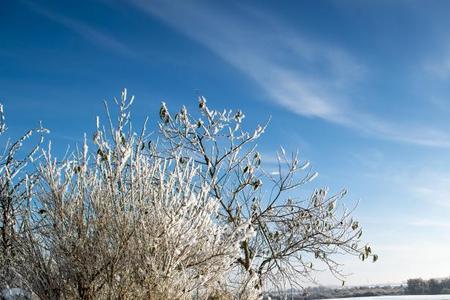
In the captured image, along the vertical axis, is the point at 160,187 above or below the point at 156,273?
above

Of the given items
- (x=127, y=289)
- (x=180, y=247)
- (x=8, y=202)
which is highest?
A: (x=8, y=202)

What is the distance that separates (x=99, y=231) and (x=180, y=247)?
732mm

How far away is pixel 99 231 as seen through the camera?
13.3 ft

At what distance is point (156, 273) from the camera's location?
3949 mm

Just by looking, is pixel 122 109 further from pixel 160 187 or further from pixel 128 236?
pixel 128 236

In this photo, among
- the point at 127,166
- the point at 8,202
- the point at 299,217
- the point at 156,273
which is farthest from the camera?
the point at 299,217

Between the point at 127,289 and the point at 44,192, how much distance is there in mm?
1188

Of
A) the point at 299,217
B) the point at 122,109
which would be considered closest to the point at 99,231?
the point at 122,109

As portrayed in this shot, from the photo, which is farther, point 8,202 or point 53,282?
point 8,202

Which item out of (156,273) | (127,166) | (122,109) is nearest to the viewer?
(156,273)

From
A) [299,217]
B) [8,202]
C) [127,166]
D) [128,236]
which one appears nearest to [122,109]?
[127,166]

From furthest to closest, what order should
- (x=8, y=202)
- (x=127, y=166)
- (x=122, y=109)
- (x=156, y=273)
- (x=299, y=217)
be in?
(x=299, y=217) < (x=8, y=202) < (x=127, y=166) < (x=122, y=109) < (x=156, y=273)

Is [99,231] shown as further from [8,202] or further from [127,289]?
[8,202]

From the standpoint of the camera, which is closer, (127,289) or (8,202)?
(127,289)
